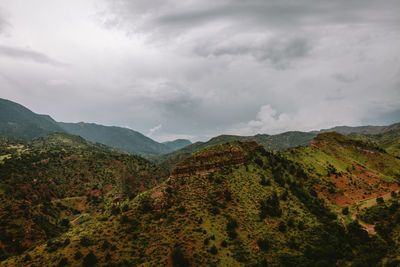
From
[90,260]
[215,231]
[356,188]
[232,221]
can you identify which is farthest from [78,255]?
[356,188]

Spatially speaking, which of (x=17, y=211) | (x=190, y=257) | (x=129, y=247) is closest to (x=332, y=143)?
(x=190, y=257)

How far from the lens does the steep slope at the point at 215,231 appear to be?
49688 millimetres

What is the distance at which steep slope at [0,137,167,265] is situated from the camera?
7769 centimetres

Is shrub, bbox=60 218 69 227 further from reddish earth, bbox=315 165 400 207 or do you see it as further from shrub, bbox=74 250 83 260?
reddish earth, bbox=315 165 400 207

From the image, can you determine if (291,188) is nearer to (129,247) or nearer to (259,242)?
(259,242)

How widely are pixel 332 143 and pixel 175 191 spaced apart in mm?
131520

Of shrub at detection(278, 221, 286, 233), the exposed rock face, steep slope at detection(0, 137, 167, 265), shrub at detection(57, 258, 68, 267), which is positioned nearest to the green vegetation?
shrub at detection(278, 221, 286, 233)

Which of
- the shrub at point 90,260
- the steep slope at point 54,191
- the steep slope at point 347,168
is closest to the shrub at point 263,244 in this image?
the shrub at point 90,260

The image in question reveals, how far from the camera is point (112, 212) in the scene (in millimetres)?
65625

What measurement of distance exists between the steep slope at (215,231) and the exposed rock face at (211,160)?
1.41ft

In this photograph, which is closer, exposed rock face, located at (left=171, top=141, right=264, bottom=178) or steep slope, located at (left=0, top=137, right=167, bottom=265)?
steep slope, located at (left=0, top=137, right=167, bottom=265)

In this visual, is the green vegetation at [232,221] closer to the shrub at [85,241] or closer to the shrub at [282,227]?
the shrub at [282,227]

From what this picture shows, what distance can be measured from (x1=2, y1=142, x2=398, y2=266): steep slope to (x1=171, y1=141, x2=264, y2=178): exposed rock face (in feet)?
1.41

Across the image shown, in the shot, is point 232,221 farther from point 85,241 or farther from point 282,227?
point 85,241
